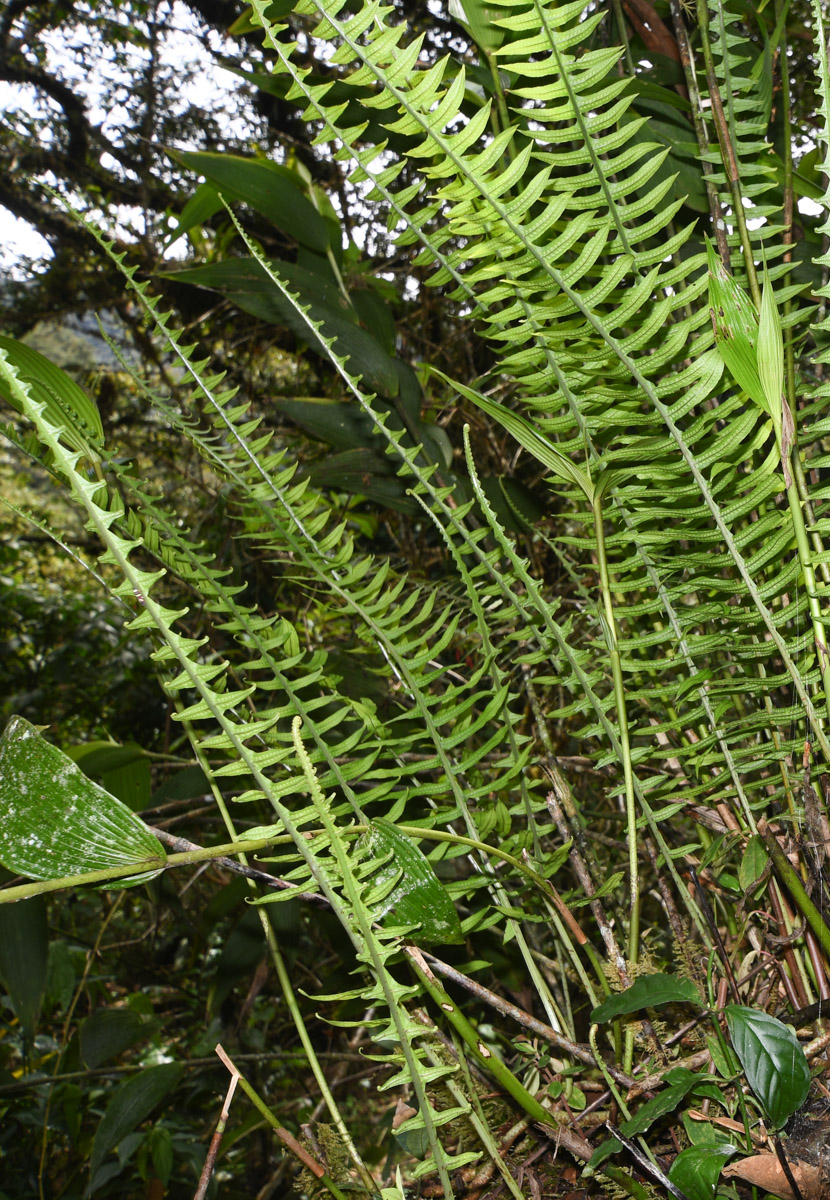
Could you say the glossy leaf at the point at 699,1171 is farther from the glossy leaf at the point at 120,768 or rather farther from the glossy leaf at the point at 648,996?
the glossy leaf at the point at 120,768

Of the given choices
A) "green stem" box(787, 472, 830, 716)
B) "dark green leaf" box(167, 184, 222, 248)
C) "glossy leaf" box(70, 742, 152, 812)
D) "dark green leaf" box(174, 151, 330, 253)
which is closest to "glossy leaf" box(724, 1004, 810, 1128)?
"green stem" box(787, 472, 830, 716)

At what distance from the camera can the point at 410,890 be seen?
0.84ft

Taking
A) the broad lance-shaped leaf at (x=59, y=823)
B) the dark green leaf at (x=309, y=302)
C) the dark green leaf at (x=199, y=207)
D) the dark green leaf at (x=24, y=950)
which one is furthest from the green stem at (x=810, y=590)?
the dark green leaf at (x=199, y=207)

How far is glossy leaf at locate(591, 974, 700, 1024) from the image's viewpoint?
0.89ft

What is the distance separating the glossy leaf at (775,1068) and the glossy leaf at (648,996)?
2 cm

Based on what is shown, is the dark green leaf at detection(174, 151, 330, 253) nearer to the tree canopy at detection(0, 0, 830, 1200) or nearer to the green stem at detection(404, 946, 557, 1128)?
the tree canopy at detection(0, 0, 830, 1200)

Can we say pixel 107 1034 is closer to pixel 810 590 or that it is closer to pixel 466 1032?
pixel 466 1032

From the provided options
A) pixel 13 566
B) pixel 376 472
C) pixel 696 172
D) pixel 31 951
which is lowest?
pixel 13 566

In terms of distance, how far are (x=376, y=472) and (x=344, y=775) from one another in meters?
0.34

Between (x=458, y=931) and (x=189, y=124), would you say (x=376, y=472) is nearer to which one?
(x=458, y=931)

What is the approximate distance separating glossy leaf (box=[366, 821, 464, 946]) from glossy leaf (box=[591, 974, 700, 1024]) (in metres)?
0.07

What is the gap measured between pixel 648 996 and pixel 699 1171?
49mm

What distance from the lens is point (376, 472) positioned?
647 millimetres

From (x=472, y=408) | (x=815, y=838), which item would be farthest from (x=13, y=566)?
(x=815, y=838)
